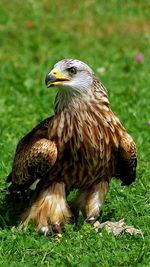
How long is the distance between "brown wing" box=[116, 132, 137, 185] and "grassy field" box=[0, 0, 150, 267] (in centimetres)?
34

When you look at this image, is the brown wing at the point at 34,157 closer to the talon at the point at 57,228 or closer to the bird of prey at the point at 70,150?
the bird of prey at the point at 70,150

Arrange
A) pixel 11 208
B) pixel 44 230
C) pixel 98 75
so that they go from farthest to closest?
pixel 98 75 < pixel 11 208 < pixel 44 230

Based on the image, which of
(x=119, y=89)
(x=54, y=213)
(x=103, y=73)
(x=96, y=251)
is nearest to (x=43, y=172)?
(x=54, y=213)

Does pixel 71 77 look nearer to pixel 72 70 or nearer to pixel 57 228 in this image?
pixel 72 70

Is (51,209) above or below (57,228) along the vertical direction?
above

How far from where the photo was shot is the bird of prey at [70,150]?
6.70m

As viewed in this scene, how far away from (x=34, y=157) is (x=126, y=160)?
81cm

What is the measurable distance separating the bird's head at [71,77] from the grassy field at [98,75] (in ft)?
3.79

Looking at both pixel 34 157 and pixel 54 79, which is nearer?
pixel 54 79

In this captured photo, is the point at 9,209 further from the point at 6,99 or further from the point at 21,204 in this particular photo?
the point at 6,99

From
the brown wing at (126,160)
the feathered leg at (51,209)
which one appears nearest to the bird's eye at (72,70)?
the brown wing at (126,160)

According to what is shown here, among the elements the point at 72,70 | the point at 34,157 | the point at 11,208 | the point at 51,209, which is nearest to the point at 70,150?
the point at 34,157

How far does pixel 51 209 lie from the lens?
6.86m

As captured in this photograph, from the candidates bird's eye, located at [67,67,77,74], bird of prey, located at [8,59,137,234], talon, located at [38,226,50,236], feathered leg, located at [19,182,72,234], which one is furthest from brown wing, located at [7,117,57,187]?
bird's eye, located at [67,67,77,74]
